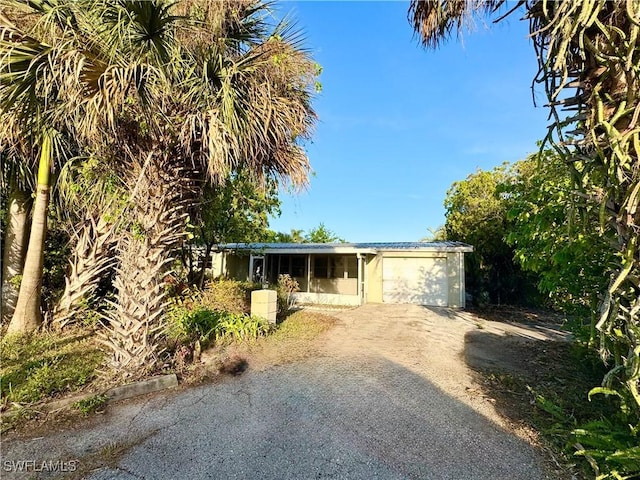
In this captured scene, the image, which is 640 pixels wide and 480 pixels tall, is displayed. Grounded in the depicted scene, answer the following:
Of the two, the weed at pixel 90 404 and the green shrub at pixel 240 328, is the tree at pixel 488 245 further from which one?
the weed at pixel 90 404

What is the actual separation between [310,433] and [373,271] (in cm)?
1163

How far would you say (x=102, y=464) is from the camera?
9.51 feet

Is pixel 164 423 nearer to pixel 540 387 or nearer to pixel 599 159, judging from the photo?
pixel 599 159

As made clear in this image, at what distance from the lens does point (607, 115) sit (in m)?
2.10

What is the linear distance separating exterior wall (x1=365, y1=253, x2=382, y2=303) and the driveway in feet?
29.5

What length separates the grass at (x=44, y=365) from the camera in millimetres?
3963

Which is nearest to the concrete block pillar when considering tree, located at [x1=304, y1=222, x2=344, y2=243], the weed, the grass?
the grass

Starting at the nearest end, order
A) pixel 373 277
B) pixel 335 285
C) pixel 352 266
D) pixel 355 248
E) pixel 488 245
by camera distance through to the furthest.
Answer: pixel 355 248 → pixel 488 245 → pixel 373 277 → pixel 352 266 → pixel 335 285

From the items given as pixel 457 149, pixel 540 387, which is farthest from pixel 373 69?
pixel 540 387

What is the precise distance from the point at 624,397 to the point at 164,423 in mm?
4455

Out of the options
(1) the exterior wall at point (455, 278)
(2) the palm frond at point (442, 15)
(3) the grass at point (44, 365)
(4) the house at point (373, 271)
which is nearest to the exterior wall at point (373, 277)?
(4) the house at point (373, 271)

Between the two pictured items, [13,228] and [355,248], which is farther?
[355,248]

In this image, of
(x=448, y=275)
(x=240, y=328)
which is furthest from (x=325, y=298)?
(x=240, y=328)

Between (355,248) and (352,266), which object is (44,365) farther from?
(352,266)
